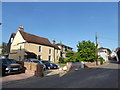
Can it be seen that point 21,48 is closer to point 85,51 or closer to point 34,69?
point 85,51

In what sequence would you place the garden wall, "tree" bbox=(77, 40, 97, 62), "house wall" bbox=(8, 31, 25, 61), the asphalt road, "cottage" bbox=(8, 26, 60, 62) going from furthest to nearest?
1. "house wall" bbox=(8, 31, 25, 61)
2. "cottage" bbox=(8, 26, 60, 62)
3. "tree" bbox=(77, 40, 97, 62)
4. the garden wall
5. the asphalt road

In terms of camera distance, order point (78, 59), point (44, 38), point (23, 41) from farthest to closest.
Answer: point (44, 38)
point (23, 41)
point (78, 59)

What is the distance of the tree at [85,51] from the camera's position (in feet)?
87.2

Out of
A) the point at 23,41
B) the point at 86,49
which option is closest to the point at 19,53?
the point at 23,41

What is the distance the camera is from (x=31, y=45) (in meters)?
28.9

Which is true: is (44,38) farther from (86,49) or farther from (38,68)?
(38,68)

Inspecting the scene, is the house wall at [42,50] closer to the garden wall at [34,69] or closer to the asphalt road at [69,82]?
the garden wall at [34,69]

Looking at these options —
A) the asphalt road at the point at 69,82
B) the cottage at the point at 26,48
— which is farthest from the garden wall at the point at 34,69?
the cottage at the point at 26,48

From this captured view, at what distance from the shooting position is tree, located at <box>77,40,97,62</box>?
26594mm

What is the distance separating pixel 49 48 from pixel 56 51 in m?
3.89

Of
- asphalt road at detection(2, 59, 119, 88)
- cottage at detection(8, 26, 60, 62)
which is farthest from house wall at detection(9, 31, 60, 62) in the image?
asphalt road at detection(2, 59, 119, 88)

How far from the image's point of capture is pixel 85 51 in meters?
26.5

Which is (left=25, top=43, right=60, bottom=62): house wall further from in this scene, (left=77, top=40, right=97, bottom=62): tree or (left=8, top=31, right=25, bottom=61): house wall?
(left=77, top=40, right=97, bottom=62): tree

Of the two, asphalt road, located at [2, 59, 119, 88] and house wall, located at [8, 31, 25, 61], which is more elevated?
house wall, located at [8, 31, 25, 61]
